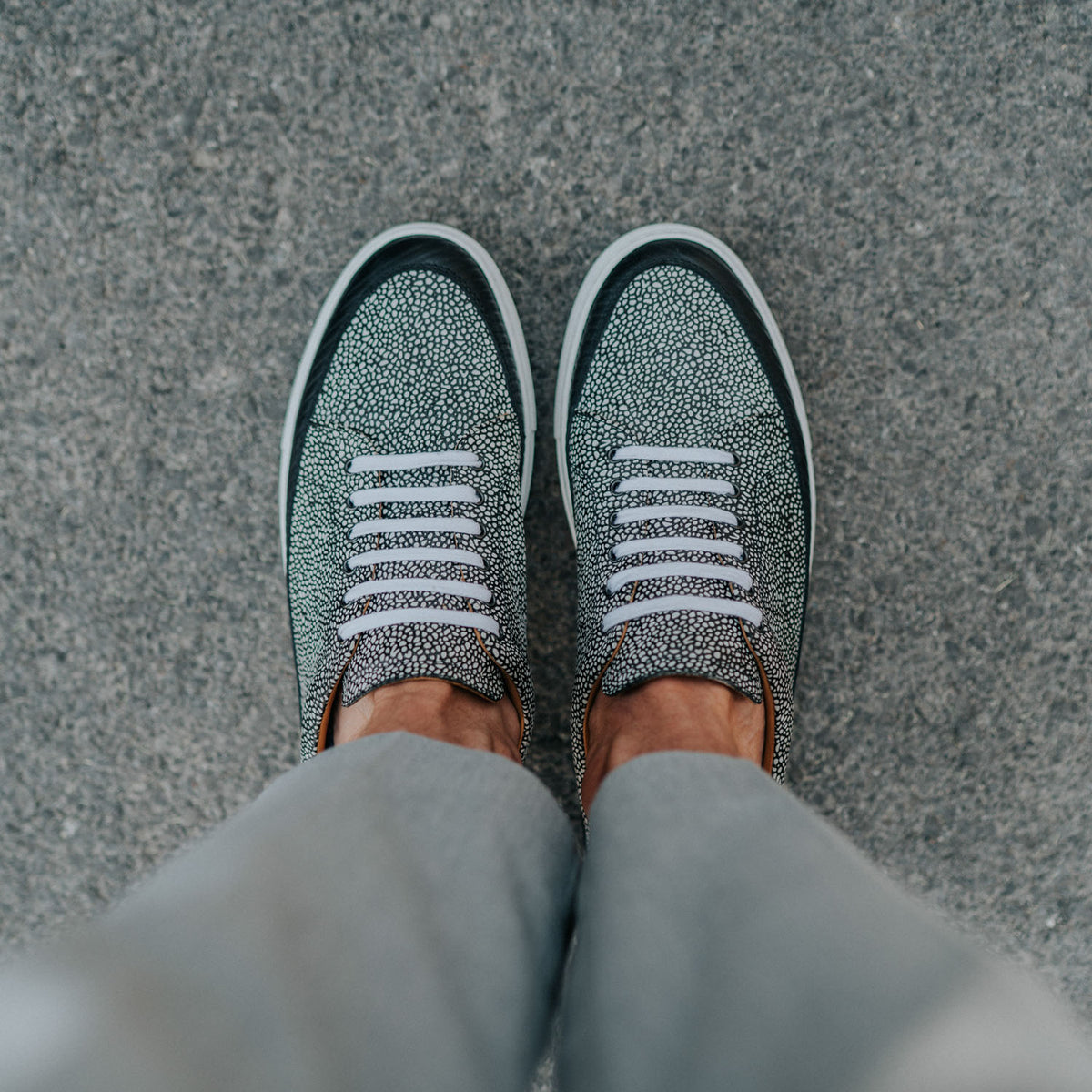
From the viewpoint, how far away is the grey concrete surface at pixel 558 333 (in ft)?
2.81

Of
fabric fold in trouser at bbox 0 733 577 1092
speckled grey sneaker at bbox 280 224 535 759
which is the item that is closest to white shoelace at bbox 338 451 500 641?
speckled grey sneaker at bbox 280 224 535 759

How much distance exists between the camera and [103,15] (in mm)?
859

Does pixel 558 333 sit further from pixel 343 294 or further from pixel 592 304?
pixel 343 294

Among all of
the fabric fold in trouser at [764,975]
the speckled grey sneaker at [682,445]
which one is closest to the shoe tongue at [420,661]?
the speckled grey sneaker at [682,445]

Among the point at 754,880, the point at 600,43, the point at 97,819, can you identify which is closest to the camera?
the point at 754,880

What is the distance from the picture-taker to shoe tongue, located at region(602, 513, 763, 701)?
2.61 ft

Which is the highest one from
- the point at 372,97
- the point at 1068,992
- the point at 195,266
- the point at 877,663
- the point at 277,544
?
the point at 372,97

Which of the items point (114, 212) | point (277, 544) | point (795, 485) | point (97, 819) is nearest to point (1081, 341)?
point (795, 485)

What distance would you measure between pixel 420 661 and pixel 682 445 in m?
0.36

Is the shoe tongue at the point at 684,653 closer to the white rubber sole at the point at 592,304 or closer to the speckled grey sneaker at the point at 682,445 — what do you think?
the speckled grey sneaker at the point at 682,445

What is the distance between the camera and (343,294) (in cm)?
88

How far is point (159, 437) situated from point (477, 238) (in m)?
0.41

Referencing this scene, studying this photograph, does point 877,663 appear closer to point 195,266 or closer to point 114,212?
point 195,266

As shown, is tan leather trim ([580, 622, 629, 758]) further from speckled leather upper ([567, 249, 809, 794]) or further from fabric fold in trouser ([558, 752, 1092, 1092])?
fabric fold in trouser ([558, 752, 1092, 1092])
